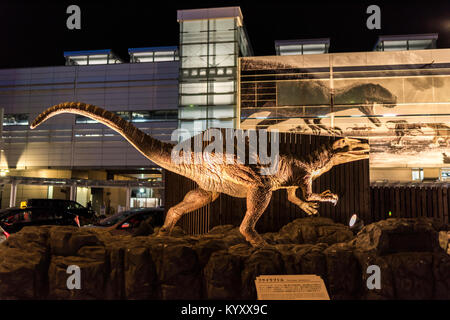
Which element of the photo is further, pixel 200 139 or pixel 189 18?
pixel 189 18

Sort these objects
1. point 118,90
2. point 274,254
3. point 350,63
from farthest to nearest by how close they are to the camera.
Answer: point 118,90, point 350,63, point 274,254

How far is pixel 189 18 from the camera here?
21297 mm

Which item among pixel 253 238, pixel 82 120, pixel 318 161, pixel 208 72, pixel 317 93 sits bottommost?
pixel 253 238

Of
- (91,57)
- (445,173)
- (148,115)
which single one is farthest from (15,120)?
(445,173)

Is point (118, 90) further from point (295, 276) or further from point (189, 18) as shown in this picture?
point (295, 276)

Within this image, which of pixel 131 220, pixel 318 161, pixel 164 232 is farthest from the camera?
pixel 131 220

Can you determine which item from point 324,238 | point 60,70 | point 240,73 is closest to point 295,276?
point 324,238

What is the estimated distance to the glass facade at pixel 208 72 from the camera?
21094 mm

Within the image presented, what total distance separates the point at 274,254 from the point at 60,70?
2638cm

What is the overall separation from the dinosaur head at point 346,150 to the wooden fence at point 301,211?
1387 mm

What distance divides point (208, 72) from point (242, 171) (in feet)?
55.5

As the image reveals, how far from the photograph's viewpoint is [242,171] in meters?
5.31

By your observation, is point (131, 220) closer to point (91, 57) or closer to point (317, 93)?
point (317, 93)

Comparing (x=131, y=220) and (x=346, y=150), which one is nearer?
(x=346, y=150)
